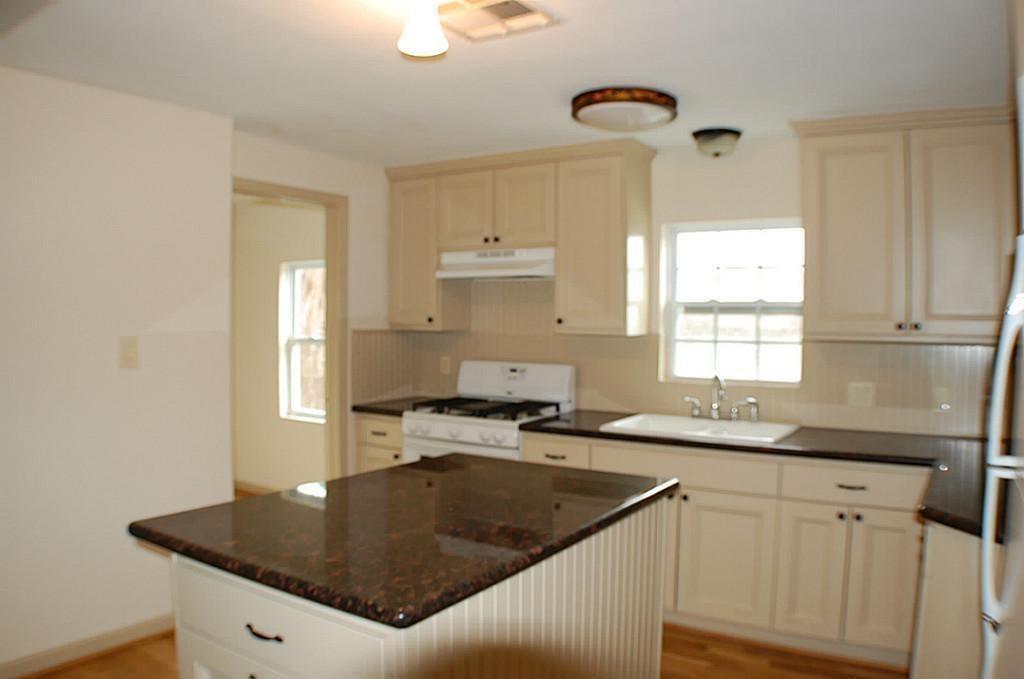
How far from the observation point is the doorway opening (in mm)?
5426

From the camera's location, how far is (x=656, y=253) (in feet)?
12.9

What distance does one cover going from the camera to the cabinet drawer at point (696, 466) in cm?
308

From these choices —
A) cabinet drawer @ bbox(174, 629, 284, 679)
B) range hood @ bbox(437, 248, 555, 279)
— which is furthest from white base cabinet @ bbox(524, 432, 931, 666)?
cabinet drawer @ bbox(174, 629, 284, 679)

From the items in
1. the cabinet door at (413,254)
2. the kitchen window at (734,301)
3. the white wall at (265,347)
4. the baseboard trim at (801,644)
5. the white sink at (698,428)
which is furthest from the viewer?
the white wall at (265,347)

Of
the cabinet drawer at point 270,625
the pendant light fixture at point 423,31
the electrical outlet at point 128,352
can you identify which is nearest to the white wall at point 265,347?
the electrical outlet at point 128,352

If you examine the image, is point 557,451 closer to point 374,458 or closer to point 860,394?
point 374,458

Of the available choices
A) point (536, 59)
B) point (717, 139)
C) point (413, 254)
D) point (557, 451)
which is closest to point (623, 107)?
point (536, 59)

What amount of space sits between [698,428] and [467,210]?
1766 millimetres

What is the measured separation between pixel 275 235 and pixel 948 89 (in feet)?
14.7

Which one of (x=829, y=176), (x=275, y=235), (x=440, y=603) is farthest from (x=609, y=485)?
(x=275, y=235)

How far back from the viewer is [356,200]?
432 cm

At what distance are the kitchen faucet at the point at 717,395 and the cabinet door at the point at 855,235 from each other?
57 centimetres

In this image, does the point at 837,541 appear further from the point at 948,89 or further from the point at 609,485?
the point at 948,89

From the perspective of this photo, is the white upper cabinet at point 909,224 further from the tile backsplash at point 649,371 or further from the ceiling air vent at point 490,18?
the ceiling air vent at point 490,18
